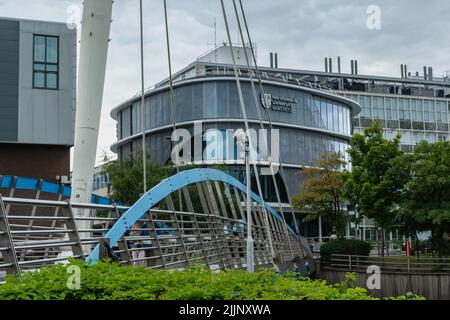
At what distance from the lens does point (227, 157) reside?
60.7m

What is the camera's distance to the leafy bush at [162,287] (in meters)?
5.22

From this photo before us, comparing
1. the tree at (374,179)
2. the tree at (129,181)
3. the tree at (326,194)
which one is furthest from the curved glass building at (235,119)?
the tree at (374,179)

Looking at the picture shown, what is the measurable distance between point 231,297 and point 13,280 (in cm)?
169

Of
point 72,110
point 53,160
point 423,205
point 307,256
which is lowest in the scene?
point 307,256

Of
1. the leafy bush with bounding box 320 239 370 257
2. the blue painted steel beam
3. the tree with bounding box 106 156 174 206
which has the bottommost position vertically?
the leafy bush with bounding box 320 239 370 257

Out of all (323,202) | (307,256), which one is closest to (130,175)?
(307,256)

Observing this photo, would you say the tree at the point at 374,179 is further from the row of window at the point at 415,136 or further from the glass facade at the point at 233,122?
the row of window at the point at 415,136

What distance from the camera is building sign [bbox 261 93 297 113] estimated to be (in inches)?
2539

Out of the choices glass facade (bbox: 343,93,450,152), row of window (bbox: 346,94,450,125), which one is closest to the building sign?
row of window (bbox: 346,94,450,125)

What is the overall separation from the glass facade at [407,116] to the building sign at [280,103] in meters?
20.7

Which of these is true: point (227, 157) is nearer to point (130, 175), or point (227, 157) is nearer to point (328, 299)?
point (130, 175)

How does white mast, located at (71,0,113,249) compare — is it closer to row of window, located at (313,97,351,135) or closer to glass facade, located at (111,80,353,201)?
glass facade, located at (111,80,353,201)

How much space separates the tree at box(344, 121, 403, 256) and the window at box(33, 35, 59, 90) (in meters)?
17.5

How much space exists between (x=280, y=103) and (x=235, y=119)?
5.55 metres
